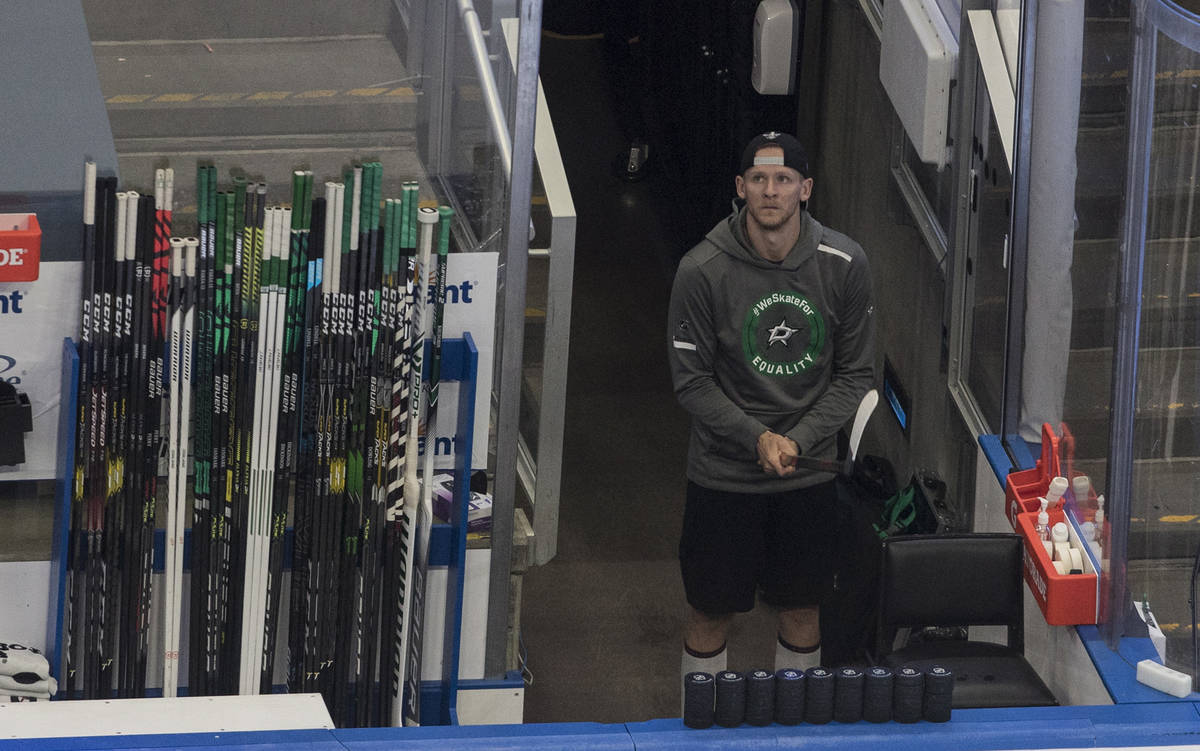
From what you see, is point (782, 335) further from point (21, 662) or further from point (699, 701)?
point (21, 662)

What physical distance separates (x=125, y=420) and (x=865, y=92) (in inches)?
147

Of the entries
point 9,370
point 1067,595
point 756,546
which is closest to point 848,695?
point 1067,595

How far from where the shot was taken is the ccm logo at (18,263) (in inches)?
174

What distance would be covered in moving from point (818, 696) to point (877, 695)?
0.12 m

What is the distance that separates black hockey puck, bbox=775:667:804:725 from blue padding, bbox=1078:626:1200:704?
0.81 metres

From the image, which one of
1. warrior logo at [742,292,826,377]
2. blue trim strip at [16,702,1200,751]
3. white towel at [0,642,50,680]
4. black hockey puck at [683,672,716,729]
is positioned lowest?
white towel at [0,642,50,680]

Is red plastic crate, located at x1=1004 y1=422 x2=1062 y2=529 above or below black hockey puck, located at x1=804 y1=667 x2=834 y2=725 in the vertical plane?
above

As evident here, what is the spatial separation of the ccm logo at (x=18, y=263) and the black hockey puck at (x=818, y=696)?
2015mm

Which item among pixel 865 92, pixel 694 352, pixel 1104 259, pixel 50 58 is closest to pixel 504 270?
pixel 694 352

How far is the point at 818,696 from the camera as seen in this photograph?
151 inches

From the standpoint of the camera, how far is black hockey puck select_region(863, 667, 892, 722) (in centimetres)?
385

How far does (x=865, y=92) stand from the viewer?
7387 millimetres

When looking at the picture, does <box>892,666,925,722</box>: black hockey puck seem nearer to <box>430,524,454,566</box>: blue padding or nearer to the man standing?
the man standing

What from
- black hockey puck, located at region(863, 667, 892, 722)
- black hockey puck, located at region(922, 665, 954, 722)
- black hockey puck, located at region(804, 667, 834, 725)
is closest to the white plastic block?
black hockey puck, located at region(922, 665, 954, 722)
